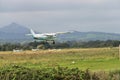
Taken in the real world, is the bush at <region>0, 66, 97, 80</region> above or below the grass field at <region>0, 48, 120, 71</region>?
above

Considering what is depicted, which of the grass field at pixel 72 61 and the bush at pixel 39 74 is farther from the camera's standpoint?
the grass field at pixel 72 61

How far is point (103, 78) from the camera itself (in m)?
22.2

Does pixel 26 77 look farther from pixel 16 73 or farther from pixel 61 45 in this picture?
pixel 61 45

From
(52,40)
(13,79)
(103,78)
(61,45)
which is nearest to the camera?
(13,79)

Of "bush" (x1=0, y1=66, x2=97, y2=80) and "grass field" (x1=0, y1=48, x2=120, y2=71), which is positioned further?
"grass field" (x1=0, y1=48, x2=120, y2=71)

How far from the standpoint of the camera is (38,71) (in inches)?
838

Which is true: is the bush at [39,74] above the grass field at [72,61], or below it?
above

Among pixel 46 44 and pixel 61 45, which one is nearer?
pixel 46 44

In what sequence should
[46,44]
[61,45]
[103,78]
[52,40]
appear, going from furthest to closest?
[61,45] → [46,44] → [52,40] → [103,78]

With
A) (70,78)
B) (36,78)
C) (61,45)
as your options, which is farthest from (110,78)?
(61,45)

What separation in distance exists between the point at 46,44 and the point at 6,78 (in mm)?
101524

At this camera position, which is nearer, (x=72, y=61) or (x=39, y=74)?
(x=39, y=74)

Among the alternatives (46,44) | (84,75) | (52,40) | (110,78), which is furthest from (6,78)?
(46,44)

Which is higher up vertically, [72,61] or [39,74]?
[39,74]
